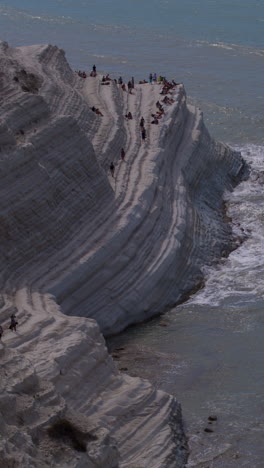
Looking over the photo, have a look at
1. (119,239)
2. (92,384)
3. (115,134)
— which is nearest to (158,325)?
(119,239)

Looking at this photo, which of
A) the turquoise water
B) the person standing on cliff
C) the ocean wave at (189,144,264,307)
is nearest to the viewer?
the person standing on cliff

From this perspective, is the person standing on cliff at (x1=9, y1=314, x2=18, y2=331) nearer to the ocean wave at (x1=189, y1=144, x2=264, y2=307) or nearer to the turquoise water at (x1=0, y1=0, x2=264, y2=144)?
the ocean wave at (x1=189, y1=144, x2=264, y2=307)

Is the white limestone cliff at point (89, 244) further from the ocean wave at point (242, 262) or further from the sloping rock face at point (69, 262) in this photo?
the ocean wave at point (242, 262)

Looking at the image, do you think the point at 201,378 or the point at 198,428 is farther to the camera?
the point at 201,378

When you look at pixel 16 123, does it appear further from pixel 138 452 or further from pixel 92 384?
pixel 138 452

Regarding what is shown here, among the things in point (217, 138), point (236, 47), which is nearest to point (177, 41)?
point (236, 47)

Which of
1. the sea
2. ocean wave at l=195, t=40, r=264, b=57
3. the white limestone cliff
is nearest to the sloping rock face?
the white limestone cliff
